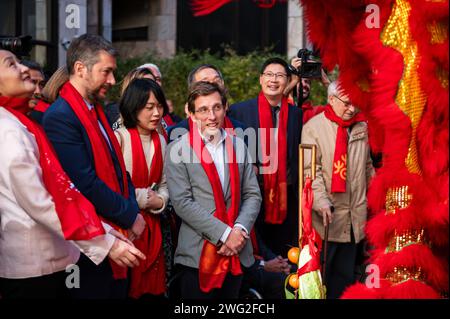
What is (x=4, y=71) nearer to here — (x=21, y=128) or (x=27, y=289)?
(x=21, y=128)

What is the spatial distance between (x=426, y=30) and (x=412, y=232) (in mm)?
741

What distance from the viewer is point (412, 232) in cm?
329

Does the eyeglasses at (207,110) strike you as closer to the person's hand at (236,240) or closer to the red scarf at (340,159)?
the person's hand at (236,240)

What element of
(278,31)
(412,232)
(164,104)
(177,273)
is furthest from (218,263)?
(278,31)

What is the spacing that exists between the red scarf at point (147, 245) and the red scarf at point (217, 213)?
0.32 metres

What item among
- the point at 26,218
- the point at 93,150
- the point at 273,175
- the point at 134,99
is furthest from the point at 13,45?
the point at 273,175

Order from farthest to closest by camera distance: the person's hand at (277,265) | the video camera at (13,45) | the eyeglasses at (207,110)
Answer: the person's hand at (277,265) → the eyeglasses at (207,110) → the video camera at (13,45)

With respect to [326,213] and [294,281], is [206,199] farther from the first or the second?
[294,281]

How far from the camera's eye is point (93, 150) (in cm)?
454

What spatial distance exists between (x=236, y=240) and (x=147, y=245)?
1.84 ft

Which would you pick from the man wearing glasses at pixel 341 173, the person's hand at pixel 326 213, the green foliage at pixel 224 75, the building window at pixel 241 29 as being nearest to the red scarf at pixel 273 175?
the man wearing glasses at pixel 341 173

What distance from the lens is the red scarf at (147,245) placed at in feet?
17.3

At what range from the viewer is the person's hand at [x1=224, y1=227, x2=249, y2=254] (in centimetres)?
512

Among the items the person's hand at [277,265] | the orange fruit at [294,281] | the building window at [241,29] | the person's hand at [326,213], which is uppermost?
the building window at [241,29]
